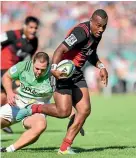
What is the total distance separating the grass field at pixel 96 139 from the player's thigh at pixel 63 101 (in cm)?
69

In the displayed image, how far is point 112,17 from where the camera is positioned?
2920 centimetres

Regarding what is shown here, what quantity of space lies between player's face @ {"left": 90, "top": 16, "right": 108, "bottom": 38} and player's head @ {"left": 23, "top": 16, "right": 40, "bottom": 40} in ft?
13.7

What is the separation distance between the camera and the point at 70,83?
881cm

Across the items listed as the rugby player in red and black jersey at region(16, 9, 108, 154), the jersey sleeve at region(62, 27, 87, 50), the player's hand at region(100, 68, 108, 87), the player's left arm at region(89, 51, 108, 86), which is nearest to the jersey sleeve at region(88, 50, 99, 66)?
the player's left arm at region(89, 51, 108, 86)

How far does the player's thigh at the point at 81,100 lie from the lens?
8.82 meters

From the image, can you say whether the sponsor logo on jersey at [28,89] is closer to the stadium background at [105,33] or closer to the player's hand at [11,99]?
the player's hand at [11,99]

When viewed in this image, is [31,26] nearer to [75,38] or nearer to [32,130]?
[75,38]

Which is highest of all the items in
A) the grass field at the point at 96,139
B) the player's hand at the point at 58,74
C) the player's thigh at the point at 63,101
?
the player's hand at the point at 58,74

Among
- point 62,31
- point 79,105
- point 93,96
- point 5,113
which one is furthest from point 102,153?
point 62,31

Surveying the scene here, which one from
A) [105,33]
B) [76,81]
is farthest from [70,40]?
[105,33]

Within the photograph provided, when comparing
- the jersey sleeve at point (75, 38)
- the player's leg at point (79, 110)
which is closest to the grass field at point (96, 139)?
the player's leg at point (79, 110)

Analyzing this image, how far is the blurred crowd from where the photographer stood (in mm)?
28625

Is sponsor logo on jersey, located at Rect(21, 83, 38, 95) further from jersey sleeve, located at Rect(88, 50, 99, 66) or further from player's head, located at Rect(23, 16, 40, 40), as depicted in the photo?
player's head, located at Rect(23, 16, 40, 40)

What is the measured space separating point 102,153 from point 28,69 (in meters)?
1.69
